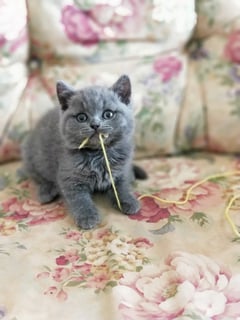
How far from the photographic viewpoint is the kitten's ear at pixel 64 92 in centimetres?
133

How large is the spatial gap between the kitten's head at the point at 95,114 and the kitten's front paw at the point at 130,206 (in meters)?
0.16

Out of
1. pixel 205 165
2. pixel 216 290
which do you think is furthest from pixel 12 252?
pixel 205 165

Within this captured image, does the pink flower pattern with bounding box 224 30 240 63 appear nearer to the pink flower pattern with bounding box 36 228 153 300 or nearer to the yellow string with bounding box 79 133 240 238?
the yellow string with bounding box 79 133 240 238

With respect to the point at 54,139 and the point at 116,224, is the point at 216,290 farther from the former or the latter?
the point at 54,139

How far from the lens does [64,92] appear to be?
4.40 feet

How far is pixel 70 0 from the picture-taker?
1.50 meters

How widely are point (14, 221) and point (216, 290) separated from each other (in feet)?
1.78

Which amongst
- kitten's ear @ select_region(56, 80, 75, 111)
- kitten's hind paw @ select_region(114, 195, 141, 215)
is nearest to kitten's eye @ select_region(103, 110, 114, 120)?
kitten's ear @ select_region(56, 80, 75, 111)

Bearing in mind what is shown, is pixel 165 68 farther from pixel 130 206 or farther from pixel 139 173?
pixel 130 206

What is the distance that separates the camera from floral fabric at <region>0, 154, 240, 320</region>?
1030 mm

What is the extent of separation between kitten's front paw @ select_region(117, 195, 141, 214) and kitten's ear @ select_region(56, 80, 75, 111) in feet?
0.96

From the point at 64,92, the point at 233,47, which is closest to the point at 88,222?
the point at 64,92

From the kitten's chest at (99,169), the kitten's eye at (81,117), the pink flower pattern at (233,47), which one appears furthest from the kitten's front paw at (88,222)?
the pink flower pattern at (233,47)

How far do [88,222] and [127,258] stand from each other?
163 mm
